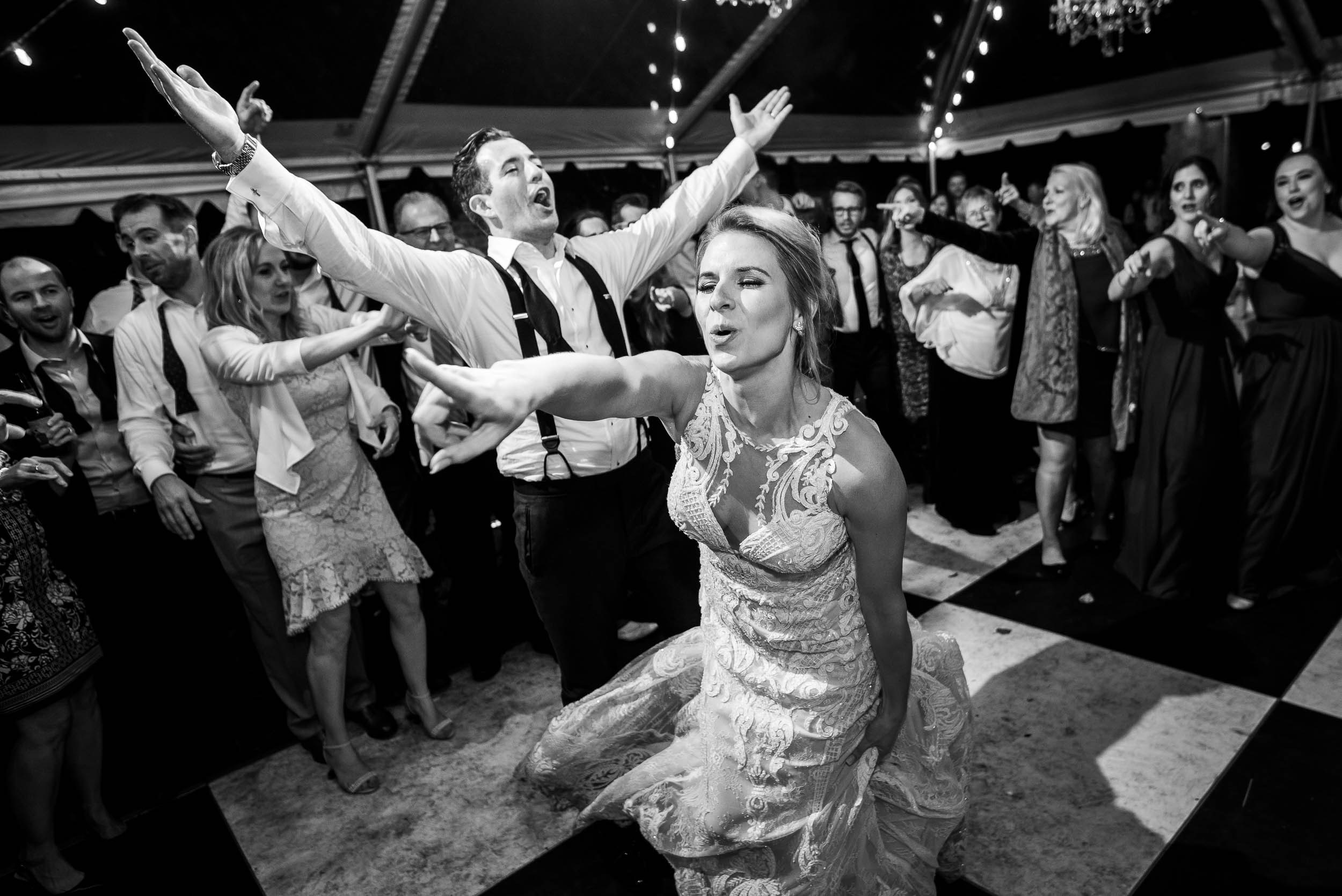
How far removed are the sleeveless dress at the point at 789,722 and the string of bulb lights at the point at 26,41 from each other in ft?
12.9

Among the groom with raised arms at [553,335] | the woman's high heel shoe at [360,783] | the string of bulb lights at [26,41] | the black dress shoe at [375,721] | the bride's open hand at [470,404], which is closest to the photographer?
the bride's open hand at [470,404]

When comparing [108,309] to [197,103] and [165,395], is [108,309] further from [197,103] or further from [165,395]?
[197,103]

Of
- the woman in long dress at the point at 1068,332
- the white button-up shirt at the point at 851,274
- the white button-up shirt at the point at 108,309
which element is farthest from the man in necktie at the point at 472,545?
the white button-up shirt at the point at 851,274

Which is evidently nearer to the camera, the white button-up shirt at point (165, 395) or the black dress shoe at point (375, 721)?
the white button-up shirt at point (165, 395)

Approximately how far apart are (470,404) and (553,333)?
0.94 metres

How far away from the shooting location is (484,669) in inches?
122

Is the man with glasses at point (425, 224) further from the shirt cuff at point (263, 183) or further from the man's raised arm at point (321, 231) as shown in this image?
the shirt cuff at point (263, 183)

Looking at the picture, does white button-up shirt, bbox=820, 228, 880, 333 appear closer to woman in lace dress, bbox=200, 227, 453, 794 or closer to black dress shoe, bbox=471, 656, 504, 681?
black dress shoe, bbox=471, 656, 504, 681

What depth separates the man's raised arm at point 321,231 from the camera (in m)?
1.45

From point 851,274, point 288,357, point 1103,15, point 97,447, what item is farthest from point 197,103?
point 1103,15

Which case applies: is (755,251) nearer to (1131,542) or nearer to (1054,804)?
(1054,804)

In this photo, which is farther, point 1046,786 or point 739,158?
point 739,158

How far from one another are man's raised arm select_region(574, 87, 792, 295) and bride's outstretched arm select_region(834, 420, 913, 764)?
3.22ft

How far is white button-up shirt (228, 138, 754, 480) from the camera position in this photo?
1.59m
